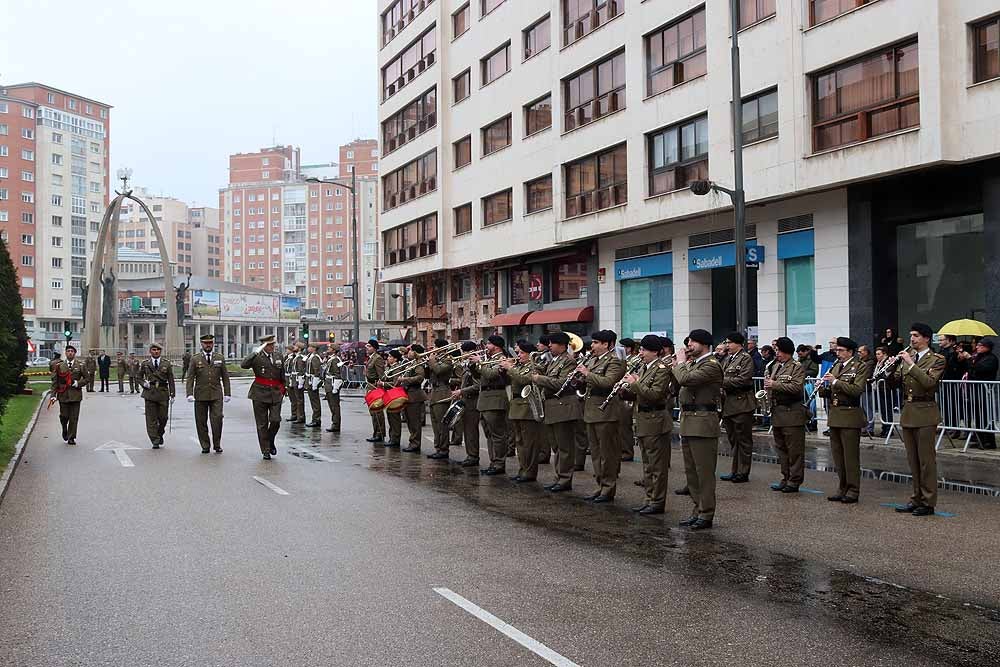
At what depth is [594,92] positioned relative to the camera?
102 ft

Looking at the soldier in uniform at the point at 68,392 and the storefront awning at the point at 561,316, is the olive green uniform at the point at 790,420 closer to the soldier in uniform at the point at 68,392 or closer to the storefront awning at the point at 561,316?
the soldier in uniform at the point at 68,392

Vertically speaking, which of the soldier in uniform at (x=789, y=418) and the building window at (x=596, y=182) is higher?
the building window at (x=596, y=182)

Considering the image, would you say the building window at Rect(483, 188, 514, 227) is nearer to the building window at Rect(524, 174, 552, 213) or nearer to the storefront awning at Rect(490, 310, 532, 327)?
the building window at Rect(524, 174, 552, 213)

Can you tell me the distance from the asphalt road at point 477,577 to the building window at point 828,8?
13.0 metres

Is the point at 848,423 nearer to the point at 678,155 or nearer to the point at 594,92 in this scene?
the point at 678,155

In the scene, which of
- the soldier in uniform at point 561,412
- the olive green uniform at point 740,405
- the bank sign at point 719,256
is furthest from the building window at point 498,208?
the soldier in uniform at point 561,412

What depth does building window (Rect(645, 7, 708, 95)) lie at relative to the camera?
1041 inches

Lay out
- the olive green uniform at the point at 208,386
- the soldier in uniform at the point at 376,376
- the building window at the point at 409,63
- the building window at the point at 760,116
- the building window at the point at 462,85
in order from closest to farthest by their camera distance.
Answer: the olive green uniform at the point at 208,386, the soldier in uniform at the point at 376,376, the building window at the point at 760,116, the building window at the point at 462,85, the building window at the point at 409,63

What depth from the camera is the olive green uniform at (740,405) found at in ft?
43.0

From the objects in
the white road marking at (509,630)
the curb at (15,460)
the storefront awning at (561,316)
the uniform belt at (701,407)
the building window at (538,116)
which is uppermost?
the building window at (538,116)

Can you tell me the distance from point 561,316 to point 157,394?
17.4 meters

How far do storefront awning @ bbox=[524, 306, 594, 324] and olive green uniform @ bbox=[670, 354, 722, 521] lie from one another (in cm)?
2222

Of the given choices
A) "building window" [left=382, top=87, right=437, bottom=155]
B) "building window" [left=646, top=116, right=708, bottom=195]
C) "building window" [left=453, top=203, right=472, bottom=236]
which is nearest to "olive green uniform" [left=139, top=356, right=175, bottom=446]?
"building window" [left=646, top=116, right=708, bottom=195]

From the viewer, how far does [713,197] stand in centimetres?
2533
